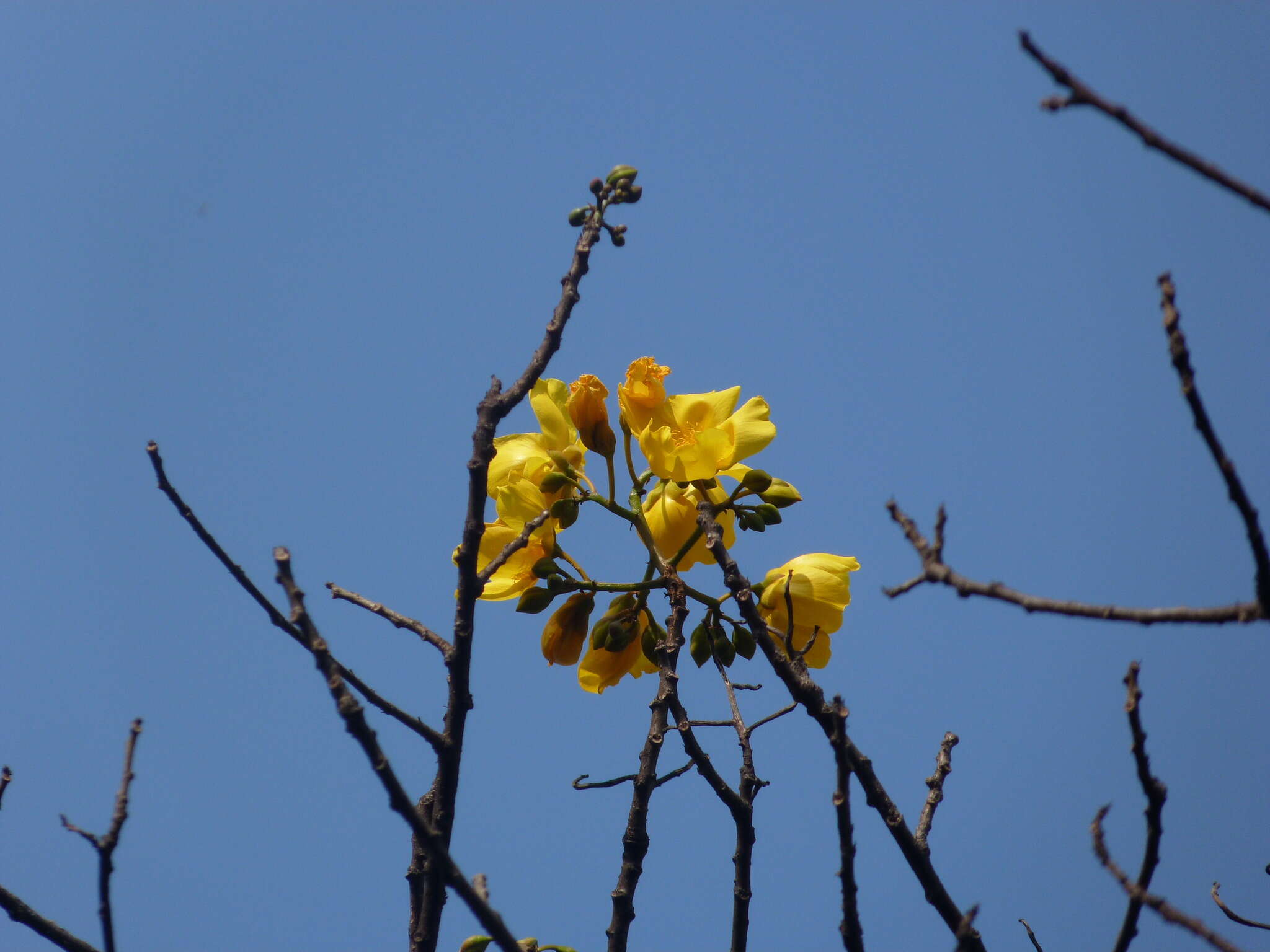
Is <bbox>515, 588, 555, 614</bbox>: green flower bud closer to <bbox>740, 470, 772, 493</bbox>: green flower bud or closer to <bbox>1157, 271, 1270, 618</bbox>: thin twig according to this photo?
<bbox>740, 470, 772, 493</bbox>: green flower bud

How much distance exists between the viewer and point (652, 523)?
1.83 metres

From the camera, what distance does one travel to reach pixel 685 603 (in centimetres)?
160

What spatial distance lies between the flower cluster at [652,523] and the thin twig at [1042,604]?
751 mm

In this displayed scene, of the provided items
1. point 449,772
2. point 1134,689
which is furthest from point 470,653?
point 1134,689

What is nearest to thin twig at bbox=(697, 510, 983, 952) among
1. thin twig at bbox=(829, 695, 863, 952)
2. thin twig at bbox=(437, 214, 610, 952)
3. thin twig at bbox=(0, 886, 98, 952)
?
thin twig at bbox=(829, 695, 863, 952)

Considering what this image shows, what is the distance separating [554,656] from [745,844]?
20.3 inches

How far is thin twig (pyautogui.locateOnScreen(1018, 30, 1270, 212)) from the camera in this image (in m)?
0.76

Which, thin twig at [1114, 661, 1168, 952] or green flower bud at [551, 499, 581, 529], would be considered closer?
thin twig at [1114, 661, 1168, 952]

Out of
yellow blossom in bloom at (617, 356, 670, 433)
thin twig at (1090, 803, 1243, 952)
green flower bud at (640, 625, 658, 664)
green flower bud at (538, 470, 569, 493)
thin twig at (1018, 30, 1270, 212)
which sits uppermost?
yellow blossom in bloom at (617, 356, 670, 433)

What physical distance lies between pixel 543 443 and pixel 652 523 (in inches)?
10.3

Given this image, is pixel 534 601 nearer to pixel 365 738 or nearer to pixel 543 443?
pixel 543 443

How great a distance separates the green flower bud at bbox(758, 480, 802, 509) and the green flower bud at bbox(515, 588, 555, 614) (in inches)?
16.6

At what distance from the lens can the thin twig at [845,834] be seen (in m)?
1.02

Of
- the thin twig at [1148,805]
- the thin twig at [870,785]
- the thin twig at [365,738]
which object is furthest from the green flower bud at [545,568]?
the thin twig at [1148,805]
